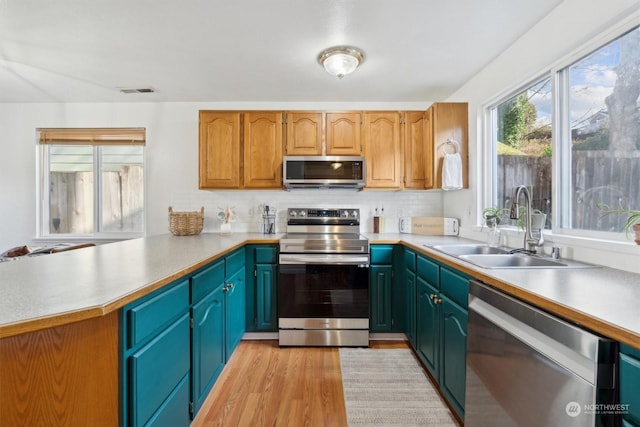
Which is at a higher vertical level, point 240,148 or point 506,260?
point 240,148

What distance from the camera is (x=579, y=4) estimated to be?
5.00 feet

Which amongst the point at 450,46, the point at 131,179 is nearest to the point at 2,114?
the point at 131,179

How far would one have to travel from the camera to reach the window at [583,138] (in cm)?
137

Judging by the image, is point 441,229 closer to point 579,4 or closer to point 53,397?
point 579,4

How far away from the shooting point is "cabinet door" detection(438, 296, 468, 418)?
1481 millimetres

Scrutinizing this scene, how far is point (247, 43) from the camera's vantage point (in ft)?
6.75

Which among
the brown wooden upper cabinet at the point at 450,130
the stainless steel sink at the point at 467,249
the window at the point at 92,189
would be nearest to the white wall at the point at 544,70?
the brown wooden upper cabinet at the point at 450,130

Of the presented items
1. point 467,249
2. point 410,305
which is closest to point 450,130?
point 467,249

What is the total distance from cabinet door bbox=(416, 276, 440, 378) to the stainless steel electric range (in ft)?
1.57

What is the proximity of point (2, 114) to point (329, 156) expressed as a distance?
3546mm

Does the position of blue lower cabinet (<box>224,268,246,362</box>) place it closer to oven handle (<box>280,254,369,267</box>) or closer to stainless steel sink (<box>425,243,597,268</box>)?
oven handle (<box>280,254,369,267</box>)

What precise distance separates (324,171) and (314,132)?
1.35 ft

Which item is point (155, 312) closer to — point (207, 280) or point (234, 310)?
point (207, 280)

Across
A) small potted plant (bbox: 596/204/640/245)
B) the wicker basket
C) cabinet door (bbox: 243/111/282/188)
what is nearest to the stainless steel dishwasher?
small potted plant (bbox: 596/204/640/245)
